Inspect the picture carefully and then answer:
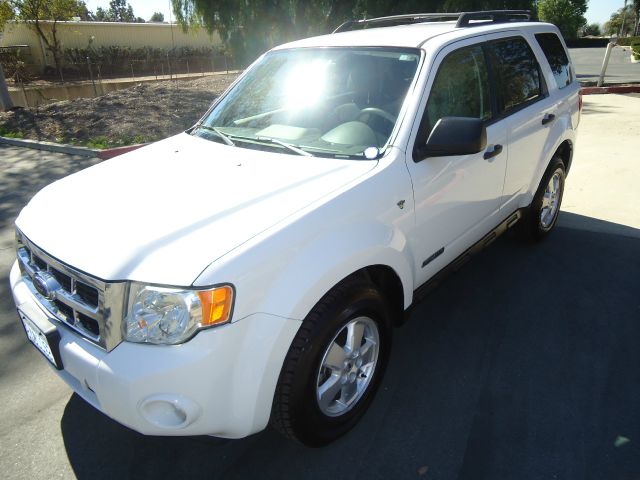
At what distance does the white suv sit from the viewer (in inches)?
71.9

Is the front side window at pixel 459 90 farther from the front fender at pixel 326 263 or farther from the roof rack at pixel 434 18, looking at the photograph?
the roof rack at pixel 434 18

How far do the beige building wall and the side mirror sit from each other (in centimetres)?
2535

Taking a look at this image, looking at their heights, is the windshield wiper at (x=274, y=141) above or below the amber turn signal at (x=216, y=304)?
above

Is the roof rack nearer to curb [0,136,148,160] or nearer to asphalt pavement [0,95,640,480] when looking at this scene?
asphalt pavement [0,95,640,480]

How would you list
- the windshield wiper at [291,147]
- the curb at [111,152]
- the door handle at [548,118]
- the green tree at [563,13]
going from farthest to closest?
the green tree at [563,13], the curb at [111,152], the door handle at [548,118], the windshield wiper at [291,147]

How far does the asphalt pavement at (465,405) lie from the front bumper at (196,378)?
0.56 ft

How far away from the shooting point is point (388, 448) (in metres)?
2.41

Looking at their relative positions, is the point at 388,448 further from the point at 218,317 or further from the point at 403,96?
the point at 403,96

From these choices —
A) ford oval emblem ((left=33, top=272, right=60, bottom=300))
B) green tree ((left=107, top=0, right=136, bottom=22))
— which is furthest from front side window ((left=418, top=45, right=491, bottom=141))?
green tree ((left=107, top=0, right=136, bottom=22))

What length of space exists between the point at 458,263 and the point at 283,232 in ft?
5.55

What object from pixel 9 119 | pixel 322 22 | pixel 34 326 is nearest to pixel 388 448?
pixel 34 326

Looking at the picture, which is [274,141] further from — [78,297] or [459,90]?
[78,297]

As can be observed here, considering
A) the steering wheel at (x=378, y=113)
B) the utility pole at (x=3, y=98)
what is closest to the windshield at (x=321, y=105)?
the steering wheel at (x=378, y=113)

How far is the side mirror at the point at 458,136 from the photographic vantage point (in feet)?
7.93
